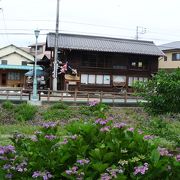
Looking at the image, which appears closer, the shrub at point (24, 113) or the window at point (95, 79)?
the shrub at point (24, 113)

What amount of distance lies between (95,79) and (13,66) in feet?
60.1

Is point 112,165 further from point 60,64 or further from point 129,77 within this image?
point 129,77

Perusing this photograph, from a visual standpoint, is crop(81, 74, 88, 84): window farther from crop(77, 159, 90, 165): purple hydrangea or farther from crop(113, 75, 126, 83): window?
crop(77, 159, 90, 165): purple hydrangea

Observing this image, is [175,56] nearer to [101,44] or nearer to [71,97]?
[101,44]

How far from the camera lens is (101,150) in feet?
12.1

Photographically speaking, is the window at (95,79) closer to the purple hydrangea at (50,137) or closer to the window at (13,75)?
the window at (13,75)

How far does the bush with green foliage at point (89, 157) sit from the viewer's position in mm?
3512

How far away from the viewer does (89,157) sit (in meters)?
3.79

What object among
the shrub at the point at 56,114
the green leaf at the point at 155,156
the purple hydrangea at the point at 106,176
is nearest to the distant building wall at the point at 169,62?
the shrub at the point at 56,114

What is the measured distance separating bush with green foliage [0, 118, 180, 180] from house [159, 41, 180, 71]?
51.7 m

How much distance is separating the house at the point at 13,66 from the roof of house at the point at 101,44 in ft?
49.5

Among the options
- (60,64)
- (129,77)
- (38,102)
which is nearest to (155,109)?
(38,102)

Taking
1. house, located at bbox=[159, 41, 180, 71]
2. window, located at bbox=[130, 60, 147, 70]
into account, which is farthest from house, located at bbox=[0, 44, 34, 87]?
house, located at bbox=[159, 41, 180, 71]

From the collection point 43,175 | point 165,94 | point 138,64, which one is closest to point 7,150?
point 43,175
